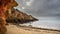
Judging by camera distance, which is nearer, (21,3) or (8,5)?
(8,5)

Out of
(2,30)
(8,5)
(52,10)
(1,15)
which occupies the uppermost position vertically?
(52,10)

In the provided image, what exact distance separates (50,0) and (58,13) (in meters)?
0.79

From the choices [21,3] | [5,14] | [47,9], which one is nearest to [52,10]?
[47,9]

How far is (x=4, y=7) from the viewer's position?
4.32m

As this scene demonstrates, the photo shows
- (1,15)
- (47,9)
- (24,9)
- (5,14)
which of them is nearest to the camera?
(1,15)

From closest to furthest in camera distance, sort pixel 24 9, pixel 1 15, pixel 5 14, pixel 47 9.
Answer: pixel 1 15, pixel 5 14, pixel 47 9, pixel 24 9

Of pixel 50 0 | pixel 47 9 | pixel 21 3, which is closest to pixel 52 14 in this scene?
pixel 47 9

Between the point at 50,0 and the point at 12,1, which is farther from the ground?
the point at 50,0

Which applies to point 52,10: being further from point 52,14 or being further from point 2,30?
point 2,30

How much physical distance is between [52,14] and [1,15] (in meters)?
4.52

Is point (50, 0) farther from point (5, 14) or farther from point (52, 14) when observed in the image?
point (5, 14)

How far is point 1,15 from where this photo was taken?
4.31m

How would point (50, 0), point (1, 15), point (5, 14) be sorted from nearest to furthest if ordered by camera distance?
point (1, 15)
point (5, 14)
point (50, 0)

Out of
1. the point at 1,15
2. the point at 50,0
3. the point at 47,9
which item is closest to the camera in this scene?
the point at 1,15
